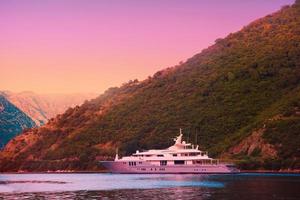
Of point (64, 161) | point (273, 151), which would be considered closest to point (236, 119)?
point (273, 151)

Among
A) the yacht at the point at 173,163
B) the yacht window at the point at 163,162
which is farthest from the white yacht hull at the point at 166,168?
the yacht window at the point at 163,162

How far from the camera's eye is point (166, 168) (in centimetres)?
15425

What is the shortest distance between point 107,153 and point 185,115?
Result: 1116 inches

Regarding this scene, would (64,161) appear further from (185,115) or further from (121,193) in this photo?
(121,193)

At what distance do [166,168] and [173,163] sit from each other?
7.46ft

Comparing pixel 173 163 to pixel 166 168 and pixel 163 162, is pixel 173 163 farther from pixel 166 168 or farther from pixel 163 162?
pixel 163 162

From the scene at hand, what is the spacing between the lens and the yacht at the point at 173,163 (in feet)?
485

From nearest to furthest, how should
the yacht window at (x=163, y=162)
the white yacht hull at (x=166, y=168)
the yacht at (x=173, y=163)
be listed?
the white yacht hull at (x=166, y=168) → the yacht at (x=173, y=163) → the yacht window at (x=163, y=162)

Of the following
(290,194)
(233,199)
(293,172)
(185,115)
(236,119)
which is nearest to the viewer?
(233,199)

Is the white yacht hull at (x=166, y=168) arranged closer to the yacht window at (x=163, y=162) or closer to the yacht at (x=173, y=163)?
the yacht at (x=173, y=163)

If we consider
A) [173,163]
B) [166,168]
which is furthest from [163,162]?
[173,163]

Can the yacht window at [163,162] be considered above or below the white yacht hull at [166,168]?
above

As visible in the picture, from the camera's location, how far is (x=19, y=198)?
7631 cm

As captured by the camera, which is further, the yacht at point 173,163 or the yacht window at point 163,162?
the yacht window at point 163,162
